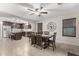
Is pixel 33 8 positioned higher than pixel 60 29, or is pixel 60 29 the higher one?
pixel 33 8

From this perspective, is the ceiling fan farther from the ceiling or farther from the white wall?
the white wall

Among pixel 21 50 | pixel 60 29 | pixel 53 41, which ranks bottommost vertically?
pixel 21 50

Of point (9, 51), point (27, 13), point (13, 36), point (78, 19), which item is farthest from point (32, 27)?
point (78, 19)

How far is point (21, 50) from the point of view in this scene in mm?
2021

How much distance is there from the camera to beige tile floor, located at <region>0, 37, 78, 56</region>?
1978mm

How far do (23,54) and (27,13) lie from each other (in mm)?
949

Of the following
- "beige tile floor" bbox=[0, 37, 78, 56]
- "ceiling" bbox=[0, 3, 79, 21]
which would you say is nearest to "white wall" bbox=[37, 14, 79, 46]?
"ceiling" bbox=[0, 3, 79, 21]

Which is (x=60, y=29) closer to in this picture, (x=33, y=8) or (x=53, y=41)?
(x=53, y=41)

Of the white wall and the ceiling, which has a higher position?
the ceiling

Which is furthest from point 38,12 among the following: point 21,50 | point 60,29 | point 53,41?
point 21,50

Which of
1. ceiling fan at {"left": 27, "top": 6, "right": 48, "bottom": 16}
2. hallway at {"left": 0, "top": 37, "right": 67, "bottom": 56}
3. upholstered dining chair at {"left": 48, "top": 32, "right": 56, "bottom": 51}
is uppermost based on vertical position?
ceiling fan at {"left": 27, "top": 6, "right": 48, "bottom": 16}

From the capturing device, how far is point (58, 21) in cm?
200

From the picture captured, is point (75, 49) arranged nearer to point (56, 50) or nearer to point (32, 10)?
point (56, 50)

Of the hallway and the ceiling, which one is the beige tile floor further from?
the ceiling
